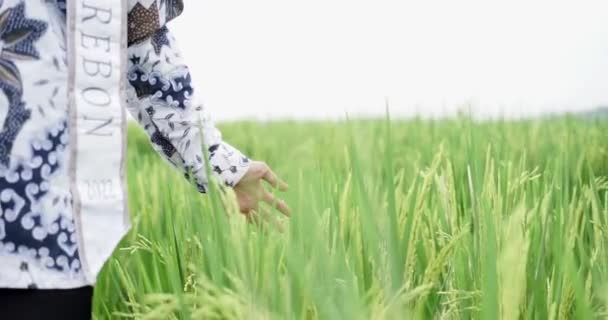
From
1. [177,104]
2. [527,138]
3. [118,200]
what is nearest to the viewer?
[118,200]

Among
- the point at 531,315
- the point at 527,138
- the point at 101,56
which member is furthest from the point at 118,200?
the point at 527,138

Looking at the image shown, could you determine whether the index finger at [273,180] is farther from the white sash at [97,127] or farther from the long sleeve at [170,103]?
the white sash at [97,127]

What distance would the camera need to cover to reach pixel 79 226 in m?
0.83

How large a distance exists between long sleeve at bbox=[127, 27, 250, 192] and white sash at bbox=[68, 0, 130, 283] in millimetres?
111

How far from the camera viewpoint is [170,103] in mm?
1028

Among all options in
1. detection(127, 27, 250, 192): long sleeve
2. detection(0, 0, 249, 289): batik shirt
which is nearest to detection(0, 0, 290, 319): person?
detection(0, 0, 249, 289): batik shirt

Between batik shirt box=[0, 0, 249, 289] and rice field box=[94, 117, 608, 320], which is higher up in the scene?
batik shirt box=[0, 0, 249, 289]

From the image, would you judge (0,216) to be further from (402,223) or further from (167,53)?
(402,223)

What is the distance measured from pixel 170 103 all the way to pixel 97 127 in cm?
18

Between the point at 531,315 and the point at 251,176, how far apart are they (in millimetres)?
375

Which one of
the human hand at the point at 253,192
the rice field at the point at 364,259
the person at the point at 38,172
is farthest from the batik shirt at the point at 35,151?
the human hand at the point at 253,192

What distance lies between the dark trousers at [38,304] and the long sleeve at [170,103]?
0.75 feet

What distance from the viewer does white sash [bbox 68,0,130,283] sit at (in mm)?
839

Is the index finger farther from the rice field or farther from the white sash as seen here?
the white sash
